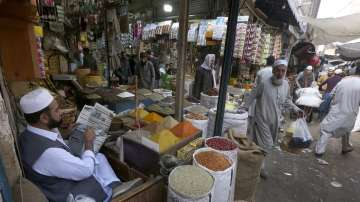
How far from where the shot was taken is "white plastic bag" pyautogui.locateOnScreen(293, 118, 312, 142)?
15.2 ft

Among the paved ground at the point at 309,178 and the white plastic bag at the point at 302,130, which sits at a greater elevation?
the white plastic bag at the point at 302,130

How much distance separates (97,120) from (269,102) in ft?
8.71

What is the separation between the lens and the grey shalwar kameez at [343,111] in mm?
4379

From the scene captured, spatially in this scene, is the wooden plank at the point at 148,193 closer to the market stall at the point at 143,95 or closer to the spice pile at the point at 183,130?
the market stall at the point at 143,95

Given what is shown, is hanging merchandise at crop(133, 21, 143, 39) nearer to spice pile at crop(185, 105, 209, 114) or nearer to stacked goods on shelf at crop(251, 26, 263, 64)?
stacked goods on shelf at crop(251, 26, 263, 64)

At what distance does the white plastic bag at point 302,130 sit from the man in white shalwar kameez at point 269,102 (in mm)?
1150

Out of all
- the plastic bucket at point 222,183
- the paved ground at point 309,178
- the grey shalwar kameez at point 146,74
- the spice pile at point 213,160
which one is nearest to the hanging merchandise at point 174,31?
the grey shalwar kameez at point 146,74

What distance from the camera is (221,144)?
2.24m

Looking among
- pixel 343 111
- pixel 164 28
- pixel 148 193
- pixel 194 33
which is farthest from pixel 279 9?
pixel 148 193

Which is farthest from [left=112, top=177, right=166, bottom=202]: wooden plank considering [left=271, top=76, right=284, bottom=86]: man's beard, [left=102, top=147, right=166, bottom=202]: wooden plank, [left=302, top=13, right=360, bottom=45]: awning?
[left=302, top=13, right=360, bottom=45]: awning

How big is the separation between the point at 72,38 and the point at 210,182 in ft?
22.7

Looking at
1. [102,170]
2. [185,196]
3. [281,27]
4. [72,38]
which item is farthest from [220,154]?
[281,27]

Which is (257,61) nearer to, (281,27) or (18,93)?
(281,27)

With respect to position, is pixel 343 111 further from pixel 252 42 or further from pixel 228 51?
pixel 228 51
